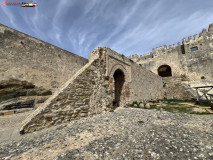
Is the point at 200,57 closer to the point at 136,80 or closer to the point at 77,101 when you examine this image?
the point at 136,80

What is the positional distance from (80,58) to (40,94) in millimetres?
4790

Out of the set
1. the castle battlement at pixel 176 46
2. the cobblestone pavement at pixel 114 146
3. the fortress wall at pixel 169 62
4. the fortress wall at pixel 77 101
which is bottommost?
the cobblestone pavement at pixel 114 146

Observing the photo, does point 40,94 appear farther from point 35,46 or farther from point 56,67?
point 35,46

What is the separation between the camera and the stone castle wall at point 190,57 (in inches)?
667

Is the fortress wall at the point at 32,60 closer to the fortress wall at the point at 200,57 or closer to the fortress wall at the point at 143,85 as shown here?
the fortress wall at the point at 143,85

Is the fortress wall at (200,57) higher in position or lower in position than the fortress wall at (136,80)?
higher

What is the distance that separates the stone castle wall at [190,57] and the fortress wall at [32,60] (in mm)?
19681

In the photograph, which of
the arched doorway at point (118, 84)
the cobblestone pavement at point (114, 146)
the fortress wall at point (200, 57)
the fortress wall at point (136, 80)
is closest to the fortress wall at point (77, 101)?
the cobblestone pavement at point (114, 146)

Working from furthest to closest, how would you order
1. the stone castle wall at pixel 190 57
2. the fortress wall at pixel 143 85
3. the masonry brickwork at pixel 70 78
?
the stone castle wall at pixel 190 57 < the fortress wall at pixel 143 85 < the masonry brickwork at pixel 70 78

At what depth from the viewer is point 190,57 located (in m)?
18.3

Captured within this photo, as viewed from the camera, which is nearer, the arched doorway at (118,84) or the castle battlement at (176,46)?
the arched doorway at (118,84)

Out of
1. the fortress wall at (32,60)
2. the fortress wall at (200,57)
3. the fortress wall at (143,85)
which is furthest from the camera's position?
the fortress wall at (200,57)

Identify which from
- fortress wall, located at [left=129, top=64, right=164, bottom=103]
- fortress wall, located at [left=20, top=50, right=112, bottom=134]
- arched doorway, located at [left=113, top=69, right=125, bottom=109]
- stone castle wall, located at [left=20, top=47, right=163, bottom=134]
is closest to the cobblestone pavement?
fortress wall, located at [left=20, top=50, right=112, bottom=134]

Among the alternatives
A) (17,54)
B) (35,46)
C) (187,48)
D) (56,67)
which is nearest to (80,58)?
(56,67)
